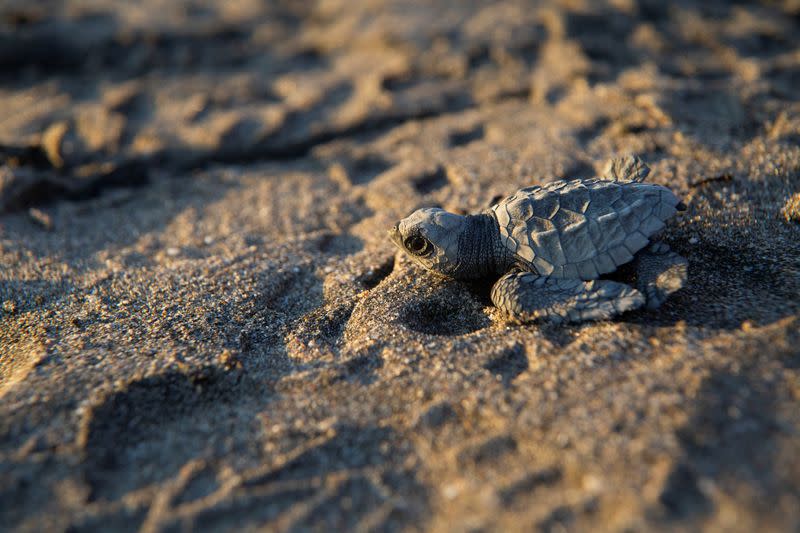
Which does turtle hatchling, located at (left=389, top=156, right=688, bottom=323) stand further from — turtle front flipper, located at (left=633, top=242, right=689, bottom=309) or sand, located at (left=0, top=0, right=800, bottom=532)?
sand, located at (left=0, top=0, right=800, bottom=532)

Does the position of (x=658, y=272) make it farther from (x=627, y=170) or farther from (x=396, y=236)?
(x=396, y=236)

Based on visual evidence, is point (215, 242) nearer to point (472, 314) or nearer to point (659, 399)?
point (472, 314)

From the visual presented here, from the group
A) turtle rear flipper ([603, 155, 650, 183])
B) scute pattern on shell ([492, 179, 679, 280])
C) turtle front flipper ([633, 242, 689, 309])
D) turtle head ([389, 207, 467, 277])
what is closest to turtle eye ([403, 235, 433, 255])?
turtle head ([389, 207, 467, 277])

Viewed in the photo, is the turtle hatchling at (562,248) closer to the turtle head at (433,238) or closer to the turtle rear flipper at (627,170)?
the turtle head at (433,238)

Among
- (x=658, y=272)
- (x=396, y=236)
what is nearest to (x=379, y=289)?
(x=396, y=236)

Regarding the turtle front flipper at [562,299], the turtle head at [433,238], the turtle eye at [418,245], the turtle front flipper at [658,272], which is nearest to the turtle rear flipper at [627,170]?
the turtle front flipper at [658,272]

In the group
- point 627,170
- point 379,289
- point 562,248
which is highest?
point 627,170
